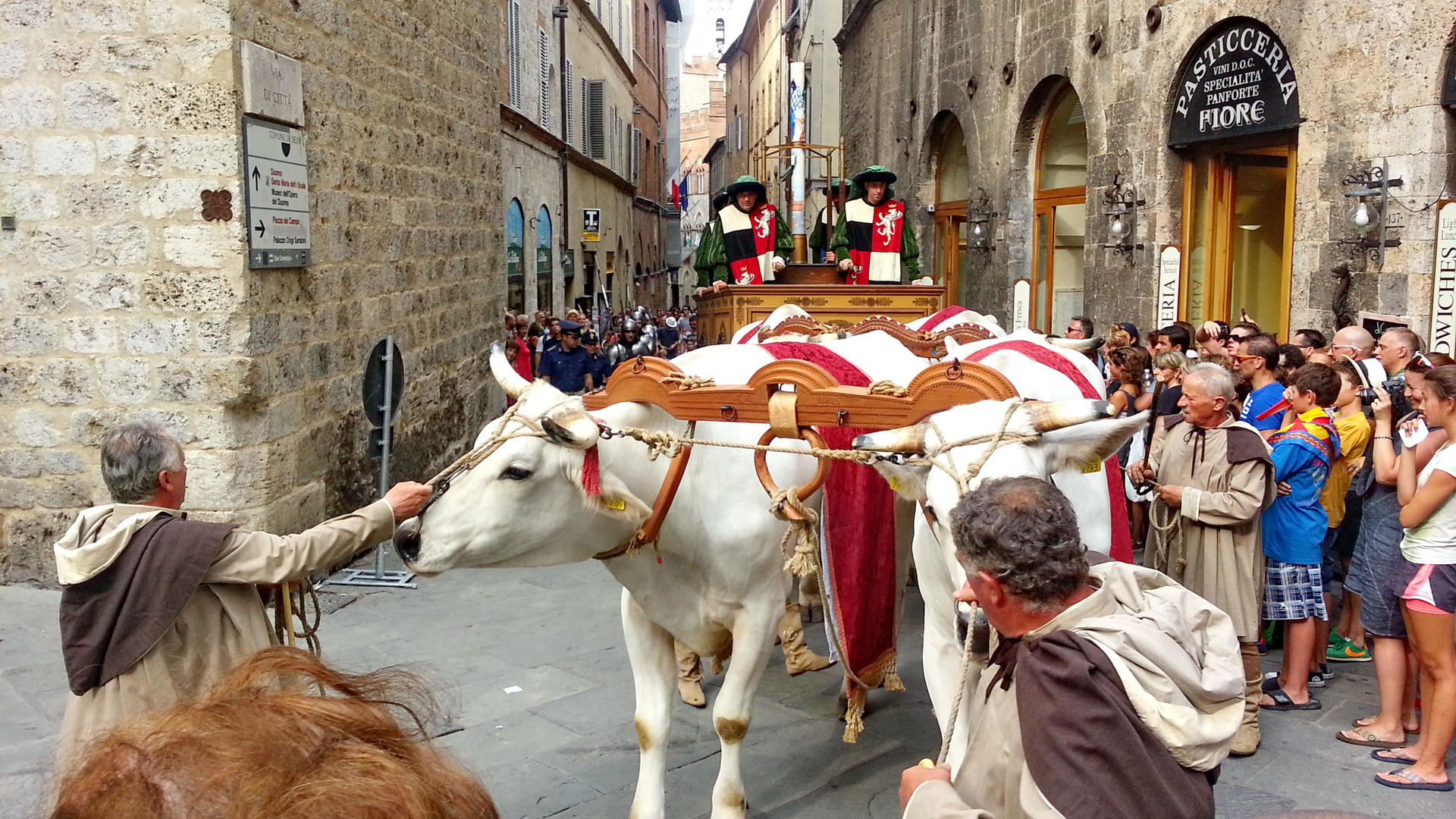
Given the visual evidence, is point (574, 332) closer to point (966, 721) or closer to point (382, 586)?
point (382, 586)

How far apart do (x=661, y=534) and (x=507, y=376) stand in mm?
745

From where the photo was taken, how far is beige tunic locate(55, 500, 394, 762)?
274 cm

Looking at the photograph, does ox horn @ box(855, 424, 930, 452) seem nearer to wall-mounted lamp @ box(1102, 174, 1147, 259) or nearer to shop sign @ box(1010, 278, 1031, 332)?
wall-mounted lamp @ box(1102, 174, 1147, 259)

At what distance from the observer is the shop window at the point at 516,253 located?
55.9ft

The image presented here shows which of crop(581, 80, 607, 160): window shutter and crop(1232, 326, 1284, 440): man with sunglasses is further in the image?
crop(581, 80, 607, 160): window shutter

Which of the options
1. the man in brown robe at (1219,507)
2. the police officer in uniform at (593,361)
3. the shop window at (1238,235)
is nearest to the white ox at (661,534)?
the man in brown robe at (1219,507)

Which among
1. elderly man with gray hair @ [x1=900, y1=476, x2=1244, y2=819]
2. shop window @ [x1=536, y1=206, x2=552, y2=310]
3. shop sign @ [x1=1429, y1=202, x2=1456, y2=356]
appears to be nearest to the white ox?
elderly man with gray hair @ [x1=900, y1=476, x2=1244, y2=819]

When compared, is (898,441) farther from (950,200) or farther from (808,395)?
(950,200)

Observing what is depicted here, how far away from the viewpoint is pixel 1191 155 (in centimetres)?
1135

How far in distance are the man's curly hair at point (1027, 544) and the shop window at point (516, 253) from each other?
1541 cm

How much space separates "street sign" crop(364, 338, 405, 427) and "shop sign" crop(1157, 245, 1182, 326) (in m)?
7.60

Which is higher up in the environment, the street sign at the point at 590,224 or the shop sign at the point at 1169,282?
the street sign at the point at 590,224

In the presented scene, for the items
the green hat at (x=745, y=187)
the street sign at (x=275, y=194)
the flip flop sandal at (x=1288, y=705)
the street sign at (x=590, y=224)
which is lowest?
the flip flop sandal at (x=1288, y=705)

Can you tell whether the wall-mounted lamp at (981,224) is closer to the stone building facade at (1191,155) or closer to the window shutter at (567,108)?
the stone building facade at (1191,155)
